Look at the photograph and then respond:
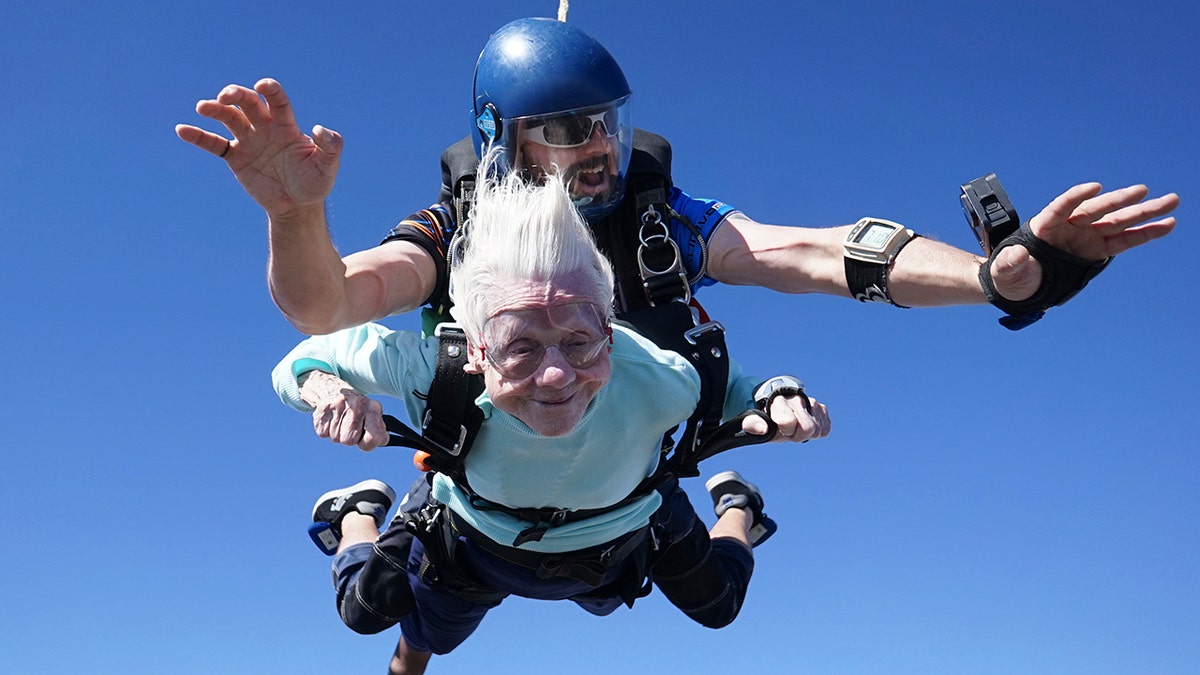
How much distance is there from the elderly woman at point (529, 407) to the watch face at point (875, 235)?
708mm

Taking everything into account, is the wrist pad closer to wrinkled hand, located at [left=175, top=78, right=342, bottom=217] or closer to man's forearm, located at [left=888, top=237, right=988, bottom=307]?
man's forearm, located at [left=888, top=237, right=988, bottom=307]

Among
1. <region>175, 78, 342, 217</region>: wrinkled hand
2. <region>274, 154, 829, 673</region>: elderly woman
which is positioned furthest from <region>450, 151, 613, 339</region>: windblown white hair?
<region>175, 78, 342, 217</region>: wrinkled hand

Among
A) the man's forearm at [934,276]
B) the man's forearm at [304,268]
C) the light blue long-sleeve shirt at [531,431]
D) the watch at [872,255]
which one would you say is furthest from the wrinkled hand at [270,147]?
the man's forearm at [934,276]

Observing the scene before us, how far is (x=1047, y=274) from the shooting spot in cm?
417

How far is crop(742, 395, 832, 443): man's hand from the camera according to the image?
4.29 metres

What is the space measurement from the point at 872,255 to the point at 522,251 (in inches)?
57.8

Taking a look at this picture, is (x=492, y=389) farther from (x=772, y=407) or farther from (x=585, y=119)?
(x=585, y=119)

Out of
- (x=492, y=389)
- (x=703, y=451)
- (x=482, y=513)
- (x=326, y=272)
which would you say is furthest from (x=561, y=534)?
(x=326, y=272)

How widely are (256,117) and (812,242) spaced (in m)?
2.29

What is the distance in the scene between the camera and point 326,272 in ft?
13.8

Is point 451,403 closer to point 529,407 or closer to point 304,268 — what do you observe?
point 529,407

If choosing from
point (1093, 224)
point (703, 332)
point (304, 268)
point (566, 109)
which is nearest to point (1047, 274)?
point (1093, 224)

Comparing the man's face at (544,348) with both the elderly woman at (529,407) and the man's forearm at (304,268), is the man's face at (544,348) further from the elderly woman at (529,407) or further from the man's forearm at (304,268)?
the man's forearm at (304,268)

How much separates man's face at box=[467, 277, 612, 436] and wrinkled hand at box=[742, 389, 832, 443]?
1.82 feet
